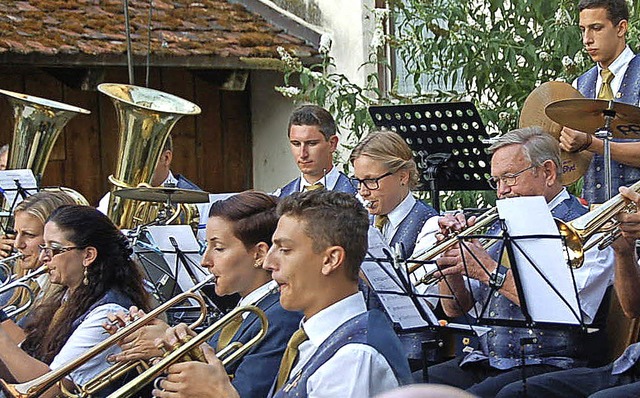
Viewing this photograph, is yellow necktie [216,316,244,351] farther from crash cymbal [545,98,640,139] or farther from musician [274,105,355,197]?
musician [274,105,355,197]

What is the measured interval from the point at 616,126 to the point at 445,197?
2.78m

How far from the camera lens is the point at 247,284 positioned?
4.38 meters

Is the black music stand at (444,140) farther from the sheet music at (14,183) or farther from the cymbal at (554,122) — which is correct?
the sheet music at (14,183)

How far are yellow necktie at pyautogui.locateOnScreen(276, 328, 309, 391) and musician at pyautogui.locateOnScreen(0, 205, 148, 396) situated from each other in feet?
3.26

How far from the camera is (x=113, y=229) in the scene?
4.87 meters

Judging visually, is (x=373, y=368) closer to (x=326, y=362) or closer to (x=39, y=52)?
(x=326, y=362)

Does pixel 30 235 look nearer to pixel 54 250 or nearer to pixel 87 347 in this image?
pixel 54 250

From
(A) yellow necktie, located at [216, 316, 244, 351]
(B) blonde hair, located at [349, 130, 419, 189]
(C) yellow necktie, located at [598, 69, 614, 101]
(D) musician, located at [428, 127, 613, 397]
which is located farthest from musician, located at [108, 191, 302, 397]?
(C) yellow necktie, located at [598, 69, 614, 101]

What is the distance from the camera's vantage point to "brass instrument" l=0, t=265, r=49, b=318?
5.07m

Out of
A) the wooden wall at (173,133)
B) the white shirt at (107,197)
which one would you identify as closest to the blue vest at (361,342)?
the white shirt at (107,197)

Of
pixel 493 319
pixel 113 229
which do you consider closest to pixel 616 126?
pixel 493 319

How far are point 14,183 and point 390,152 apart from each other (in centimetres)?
227

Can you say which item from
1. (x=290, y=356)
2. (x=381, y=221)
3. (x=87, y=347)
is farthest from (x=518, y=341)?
(x=87, y=347)

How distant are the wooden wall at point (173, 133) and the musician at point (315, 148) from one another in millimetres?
3863
